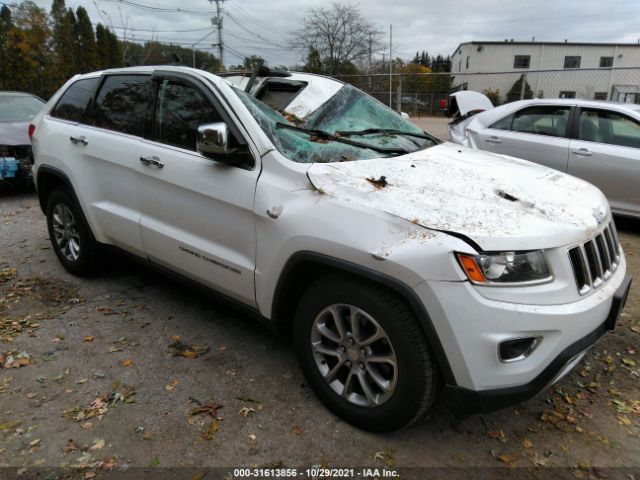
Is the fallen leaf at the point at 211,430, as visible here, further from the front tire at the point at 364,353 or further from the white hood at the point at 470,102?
the white hood at the point at 470,102

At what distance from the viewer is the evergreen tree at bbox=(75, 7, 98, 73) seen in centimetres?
2631

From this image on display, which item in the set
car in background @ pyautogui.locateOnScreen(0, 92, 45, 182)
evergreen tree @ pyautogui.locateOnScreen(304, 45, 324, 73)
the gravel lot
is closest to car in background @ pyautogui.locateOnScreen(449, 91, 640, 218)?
the gravel lot

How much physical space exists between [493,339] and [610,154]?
16.1ft

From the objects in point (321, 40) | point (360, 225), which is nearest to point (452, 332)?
point (360, 225)

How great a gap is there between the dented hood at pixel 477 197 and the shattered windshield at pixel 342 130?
17 centimetres

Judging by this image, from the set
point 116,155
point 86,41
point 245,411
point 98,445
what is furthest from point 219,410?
point 86,41

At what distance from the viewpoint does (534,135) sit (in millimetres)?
6559

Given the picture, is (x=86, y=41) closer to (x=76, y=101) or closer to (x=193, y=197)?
(x=76, y=101)

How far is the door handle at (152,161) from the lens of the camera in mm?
3347

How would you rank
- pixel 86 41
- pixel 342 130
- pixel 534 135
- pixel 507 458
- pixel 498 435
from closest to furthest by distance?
pixel 507 458 < pixel 498 435 < pixel 342 130 < pixel 534 135 < pixel 86 41

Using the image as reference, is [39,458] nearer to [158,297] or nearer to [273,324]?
[273,324]

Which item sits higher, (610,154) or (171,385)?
(610,154)

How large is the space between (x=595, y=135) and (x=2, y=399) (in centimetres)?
659

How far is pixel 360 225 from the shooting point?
7.70 ft
